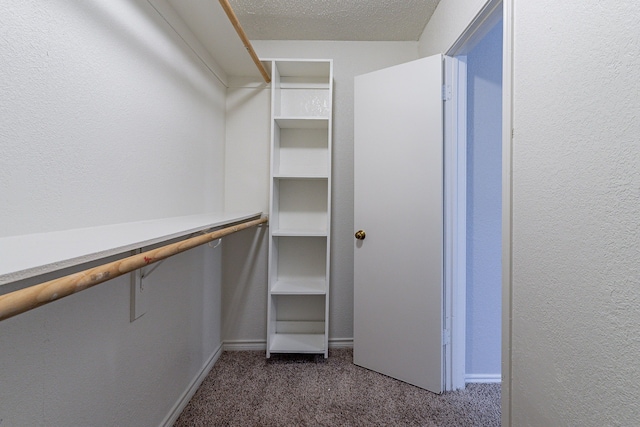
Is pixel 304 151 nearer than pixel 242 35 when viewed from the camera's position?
No

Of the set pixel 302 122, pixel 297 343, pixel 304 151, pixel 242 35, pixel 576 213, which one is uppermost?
pixel 242 35

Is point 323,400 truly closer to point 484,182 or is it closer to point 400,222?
point 400,222

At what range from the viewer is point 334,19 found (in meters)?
1.77

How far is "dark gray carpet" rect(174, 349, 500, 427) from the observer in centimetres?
134

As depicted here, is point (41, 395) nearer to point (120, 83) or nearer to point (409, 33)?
point (120, 83)

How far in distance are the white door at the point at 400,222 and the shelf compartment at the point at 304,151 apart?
0.35 m

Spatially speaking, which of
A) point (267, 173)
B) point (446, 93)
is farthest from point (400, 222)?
point (267, 173)

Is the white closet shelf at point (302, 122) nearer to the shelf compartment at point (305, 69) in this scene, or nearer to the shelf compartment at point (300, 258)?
the shelf compartment at point (305, 69)

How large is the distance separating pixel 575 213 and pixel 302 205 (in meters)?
1.58

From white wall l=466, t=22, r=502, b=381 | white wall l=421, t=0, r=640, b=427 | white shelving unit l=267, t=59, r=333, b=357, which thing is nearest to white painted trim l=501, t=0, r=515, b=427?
white wall l=421, t=0, r=640, b=427

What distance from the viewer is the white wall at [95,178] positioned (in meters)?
0.65

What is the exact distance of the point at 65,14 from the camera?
0.74m

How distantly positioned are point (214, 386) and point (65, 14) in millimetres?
1810

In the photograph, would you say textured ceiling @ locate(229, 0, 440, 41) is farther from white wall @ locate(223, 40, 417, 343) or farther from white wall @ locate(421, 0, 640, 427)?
white wall @ locate(421, 0, 640, 427)
